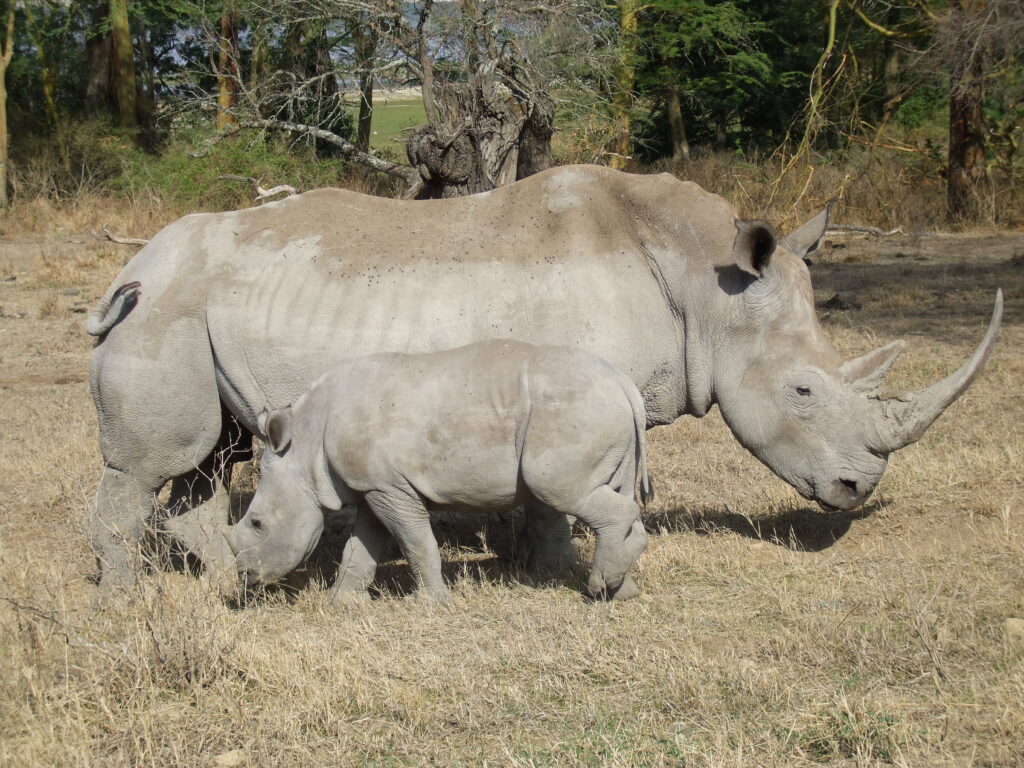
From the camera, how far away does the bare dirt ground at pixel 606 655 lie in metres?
3.79

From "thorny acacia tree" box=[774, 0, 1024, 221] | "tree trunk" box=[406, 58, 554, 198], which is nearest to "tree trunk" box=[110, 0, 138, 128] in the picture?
"thorny acacia tree" box=[774, 0, 1024, 221]

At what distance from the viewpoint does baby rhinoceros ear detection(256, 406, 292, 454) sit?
5.15 metres

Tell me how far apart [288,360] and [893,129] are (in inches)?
811

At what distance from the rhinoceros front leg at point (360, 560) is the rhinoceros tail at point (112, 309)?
1.51 meters

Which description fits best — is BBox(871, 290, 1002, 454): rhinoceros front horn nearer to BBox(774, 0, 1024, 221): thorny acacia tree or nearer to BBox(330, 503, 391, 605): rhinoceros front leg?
BBox(330, 503, 391, 605): rhinoceros front leg

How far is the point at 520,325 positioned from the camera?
5.54 meters

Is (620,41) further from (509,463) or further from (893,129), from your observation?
(509,463)

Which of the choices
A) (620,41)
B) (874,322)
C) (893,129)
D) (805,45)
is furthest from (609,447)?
(805,45)

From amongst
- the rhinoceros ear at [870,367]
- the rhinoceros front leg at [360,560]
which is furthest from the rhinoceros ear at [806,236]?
the rhinoceros front leg at [360,560]

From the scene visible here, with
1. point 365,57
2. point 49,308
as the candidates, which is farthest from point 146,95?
point 49,308

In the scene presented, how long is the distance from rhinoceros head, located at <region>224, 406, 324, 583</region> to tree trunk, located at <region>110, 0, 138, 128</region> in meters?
22.2

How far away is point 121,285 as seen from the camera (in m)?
5.74

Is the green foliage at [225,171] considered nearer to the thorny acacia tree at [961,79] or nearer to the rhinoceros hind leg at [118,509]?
the thorny acacia tree at [961,79]

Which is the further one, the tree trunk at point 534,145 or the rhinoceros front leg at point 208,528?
the tree trunk at point 534,145
